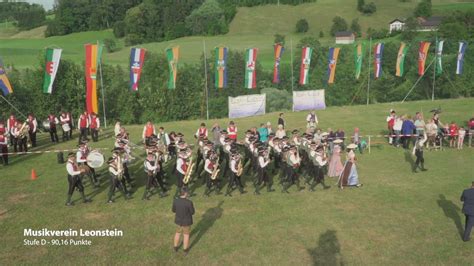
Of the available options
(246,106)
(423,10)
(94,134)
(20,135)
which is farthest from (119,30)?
(20,135)

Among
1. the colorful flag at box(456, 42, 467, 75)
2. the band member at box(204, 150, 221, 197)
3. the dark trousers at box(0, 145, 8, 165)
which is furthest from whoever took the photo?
the colorful flag at box(456, 42, 467, 75)

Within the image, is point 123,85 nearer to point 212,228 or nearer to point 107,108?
point 107,108

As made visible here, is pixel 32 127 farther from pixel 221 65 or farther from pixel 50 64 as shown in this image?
pixel 221 65

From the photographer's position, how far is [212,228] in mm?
13344

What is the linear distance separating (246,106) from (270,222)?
2054 centimetres

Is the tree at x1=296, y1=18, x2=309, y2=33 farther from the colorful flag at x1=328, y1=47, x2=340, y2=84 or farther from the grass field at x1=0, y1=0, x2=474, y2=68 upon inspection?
the colorful flag at x1=328, y1=47, x2=340, y2=84

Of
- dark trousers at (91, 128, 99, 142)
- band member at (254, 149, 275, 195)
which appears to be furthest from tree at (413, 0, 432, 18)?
band member at (254, 149, 275, 195)

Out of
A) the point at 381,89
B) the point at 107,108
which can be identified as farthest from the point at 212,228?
the point at 381,89

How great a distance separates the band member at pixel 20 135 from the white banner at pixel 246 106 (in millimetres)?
14978

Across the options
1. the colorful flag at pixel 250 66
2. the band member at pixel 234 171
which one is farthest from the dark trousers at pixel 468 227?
the colorful flag at pixel 250 66

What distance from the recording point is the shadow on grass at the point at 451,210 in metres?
13.4

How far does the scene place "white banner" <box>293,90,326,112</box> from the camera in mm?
35138

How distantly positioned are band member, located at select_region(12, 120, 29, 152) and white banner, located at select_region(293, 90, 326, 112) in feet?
66.2

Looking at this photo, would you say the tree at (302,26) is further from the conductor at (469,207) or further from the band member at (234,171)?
the conductor at (469,207)
